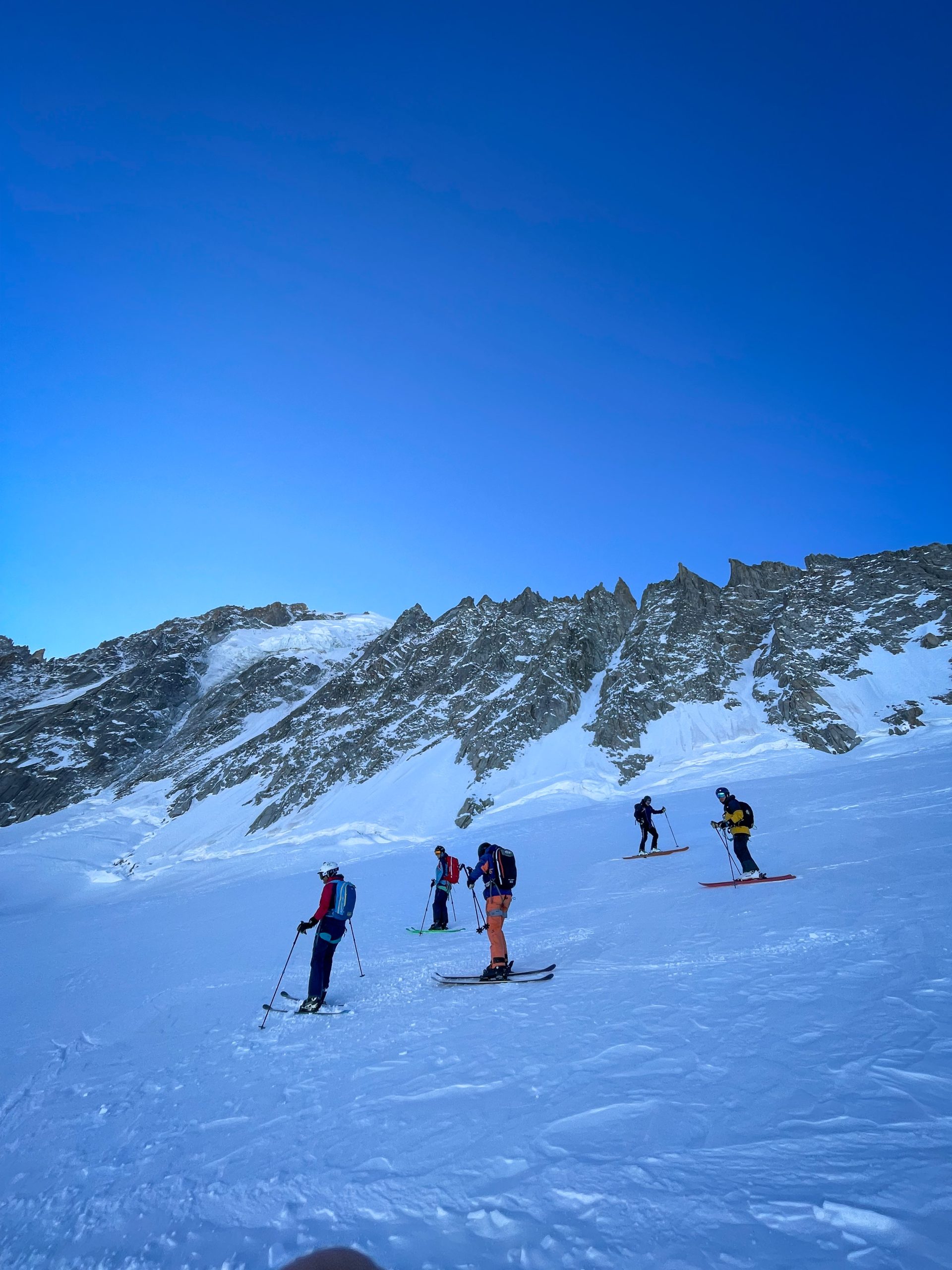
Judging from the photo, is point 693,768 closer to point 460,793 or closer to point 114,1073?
point 460,793

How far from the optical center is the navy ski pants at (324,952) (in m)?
7.94

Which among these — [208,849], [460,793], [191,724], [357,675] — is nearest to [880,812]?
[460,793]

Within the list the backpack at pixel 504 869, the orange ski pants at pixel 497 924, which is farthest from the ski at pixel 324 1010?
the backpack at pixel 504 869

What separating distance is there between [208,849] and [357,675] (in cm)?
3815

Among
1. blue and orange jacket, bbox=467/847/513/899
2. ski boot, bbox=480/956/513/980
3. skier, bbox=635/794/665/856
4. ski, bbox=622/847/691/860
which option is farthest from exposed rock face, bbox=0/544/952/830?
ski boot, bbox=480/956/513/980

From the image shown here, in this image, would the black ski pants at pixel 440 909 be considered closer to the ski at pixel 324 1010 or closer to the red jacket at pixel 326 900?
the red jacket at pixel 326 900

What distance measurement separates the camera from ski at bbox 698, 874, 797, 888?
10445 mm

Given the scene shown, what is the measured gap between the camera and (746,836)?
1194cm

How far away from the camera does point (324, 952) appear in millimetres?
8125

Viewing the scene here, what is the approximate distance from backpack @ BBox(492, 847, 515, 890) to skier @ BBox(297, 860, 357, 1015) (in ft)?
7.00

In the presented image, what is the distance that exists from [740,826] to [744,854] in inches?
21.8

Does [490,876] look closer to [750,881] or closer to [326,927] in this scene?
[326,927]

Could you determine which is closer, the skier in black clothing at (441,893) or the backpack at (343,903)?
the backpack at (343,903)

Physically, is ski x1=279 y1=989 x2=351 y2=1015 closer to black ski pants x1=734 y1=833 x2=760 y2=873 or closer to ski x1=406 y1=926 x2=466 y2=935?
ski x1=406 y1=926 x2=466 y2=935
